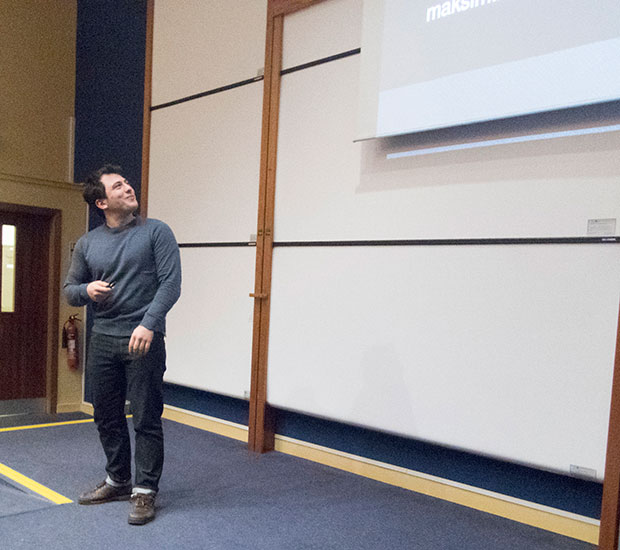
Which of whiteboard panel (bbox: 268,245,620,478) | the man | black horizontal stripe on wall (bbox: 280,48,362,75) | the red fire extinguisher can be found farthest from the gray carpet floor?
black horizontal stripe on wall (bbox: 280,48,362,75)

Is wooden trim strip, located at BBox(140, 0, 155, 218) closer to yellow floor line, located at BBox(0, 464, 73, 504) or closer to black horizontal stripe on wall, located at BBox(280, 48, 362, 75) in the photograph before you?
black horizontal stripe on wall, located at BBox(280, 48, 362, 75)

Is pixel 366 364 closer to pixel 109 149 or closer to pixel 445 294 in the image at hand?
pixel 445 294

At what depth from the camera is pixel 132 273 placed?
218 centimetres

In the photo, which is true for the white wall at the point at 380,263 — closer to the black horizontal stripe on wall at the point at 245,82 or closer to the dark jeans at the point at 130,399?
the black horizontal stripe on wall at the point at 245,82

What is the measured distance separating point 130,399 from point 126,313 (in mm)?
319

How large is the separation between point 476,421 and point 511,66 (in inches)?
54.7

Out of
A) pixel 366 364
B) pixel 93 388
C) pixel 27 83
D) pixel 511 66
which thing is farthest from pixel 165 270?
pixel 27 83

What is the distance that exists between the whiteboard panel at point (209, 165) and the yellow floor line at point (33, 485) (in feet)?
5.18

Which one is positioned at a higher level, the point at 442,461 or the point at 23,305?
the point at 23,305

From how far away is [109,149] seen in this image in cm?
430

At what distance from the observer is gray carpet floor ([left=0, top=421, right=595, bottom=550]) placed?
6.49 feet

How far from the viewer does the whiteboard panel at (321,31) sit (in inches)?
110

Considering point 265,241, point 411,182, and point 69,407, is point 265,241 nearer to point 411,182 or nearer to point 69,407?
point 411,182

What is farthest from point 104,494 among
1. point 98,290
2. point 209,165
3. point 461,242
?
point 209,165
